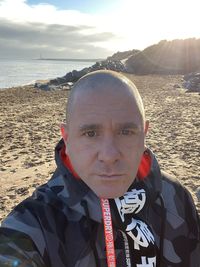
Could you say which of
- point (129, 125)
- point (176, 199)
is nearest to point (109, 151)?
point (129, 125)

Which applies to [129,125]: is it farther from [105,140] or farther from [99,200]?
[99,200]

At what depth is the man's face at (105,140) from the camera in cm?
178

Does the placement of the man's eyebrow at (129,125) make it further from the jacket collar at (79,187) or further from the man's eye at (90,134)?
the jacket collar at (79,187)

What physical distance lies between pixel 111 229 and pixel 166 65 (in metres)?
53.7

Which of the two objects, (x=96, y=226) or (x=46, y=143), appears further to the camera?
(x=46, y=143)

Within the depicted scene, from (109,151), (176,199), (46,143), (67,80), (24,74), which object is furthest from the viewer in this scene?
(24,74)

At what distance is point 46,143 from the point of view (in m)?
9.72

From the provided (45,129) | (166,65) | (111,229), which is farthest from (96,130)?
(166,65)

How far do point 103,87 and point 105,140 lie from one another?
0.25 m

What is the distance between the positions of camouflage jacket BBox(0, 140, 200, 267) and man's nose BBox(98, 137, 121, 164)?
0.18 metres

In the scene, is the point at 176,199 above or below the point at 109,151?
below

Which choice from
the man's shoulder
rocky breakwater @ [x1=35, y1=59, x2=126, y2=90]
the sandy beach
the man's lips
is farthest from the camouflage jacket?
rocky breakwater @ [x1=35, y1=59, x2=126, y2=90]

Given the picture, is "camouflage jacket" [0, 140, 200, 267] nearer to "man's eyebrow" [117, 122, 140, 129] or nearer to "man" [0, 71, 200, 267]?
"man" [0, 71, 200, 267]

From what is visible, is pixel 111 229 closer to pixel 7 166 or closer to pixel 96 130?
pixel 96 130
